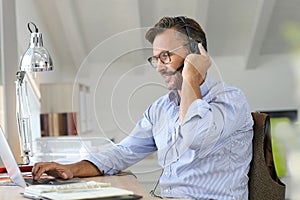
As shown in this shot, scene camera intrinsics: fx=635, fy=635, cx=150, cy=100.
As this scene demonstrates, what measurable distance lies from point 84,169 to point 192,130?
40cm

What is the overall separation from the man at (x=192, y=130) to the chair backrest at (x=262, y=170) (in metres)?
0.02

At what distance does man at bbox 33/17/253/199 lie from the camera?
195cm

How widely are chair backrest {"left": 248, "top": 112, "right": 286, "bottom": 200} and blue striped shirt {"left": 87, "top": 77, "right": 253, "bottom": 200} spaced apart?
2 centimetres

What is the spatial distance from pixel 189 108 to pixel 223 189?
0.97ft

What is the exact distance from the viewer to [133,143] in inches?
89.8

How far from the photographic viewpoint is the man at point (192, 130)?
195 centimetres

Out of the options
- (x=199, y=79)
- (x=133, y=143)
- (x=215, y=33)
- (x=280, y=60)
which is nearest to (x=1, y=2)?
(x=133, y=143)

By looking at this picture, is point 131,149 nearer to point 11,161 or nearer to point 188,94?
point 188,94

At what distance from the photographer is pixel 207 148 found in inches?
78.9

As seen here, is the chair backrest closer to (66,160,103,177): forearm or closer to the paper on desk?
(66,160,103,177): forearm

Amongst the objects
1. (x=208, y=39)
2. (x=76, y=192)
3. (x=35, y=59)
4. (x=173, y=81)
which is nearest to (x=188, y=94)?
(x=173, y=81)

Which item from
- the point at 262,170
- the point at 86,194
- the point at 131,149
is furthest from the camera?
the point at 131,149

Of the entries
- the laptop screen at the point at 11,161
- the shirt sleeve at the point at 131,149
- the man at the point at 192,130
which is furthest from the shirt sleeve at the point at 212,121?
the laptop screen at the point at 11,161

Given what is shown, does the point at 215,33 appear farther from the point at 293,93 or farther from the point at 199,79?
the point at 199,79
